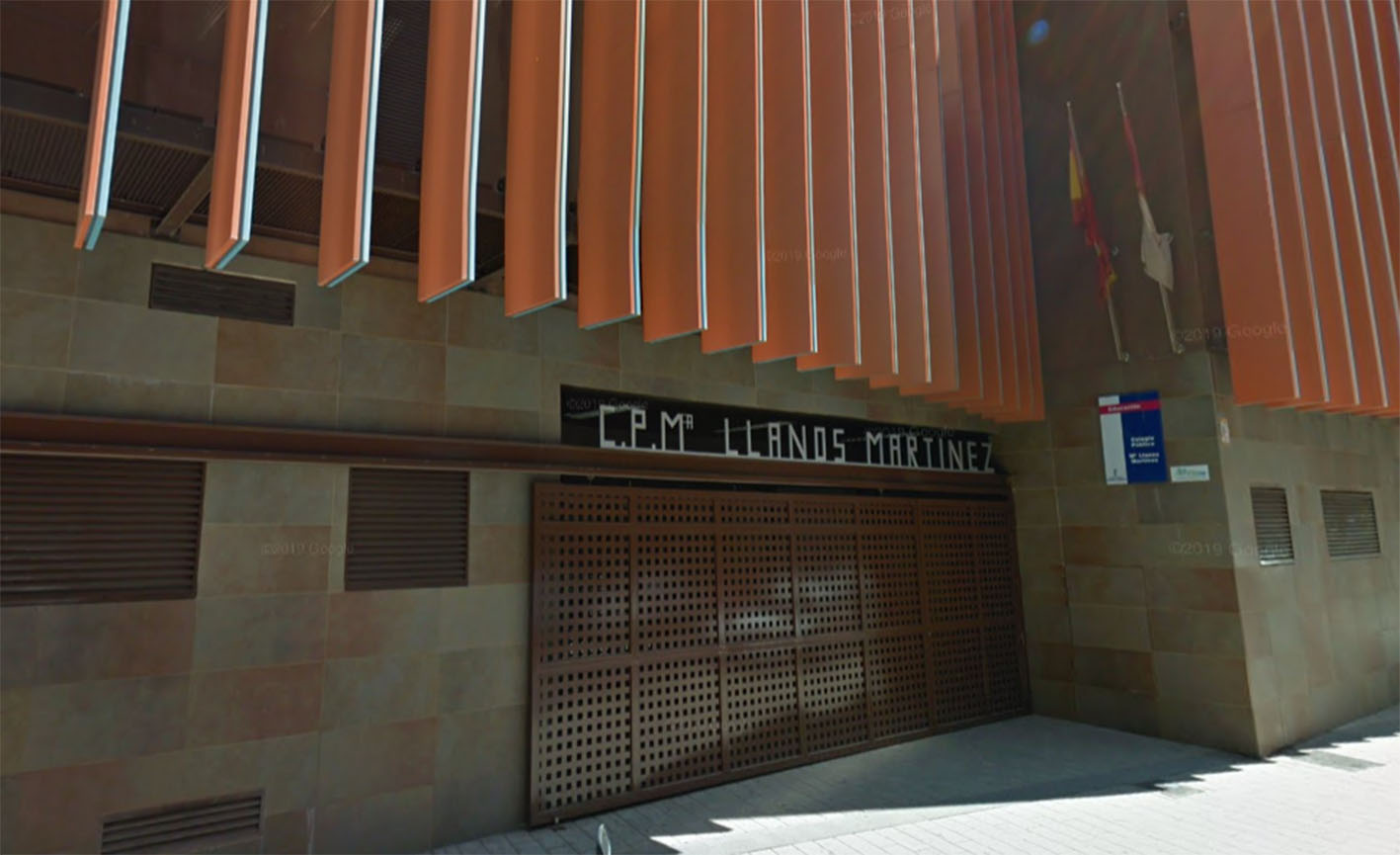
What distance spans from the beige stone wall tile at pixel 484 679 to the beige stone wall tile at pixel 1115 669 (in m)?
6.83

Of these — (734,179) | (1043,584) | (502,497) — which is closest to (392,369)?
(502,497)

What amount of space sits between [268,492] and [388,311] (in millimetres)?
1570

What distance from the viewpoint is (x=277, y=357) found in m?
5.12

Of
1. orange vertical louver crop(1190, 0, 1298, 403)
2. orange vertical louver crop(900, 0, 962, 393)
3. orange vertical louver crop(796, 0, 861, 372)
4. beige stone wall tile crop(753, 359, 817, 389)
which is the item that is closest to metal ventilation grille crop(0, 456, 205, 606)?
orange vertical louver crop(796, 0, 861, 372)

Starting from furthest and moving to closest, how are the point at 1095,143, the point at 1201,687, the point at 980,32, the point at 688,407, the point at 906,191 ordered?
the point at 1095,143, the point at 980,32, the point at 1201,687, the point at 688,407, the point at 906,191

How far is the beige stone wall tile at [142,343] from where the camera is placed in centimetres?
452

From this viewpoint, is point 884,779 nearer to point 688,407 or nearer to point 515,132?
point 688,407

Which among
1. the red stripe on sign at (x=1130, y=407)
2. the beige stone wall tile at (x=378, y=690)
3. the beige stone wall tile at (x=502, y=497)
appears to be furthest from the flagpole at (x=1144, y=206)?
the beige stone wall tile at (x=378, y=690)

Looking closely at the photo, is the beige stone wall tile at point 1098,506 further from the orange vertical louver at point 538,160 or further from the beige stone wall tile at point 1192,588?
the orange vertical louver at point 538,160

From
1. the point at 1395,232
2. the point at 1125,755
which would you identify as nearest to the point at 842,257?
the point at 1125,755

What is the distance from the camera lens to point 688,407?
A: 720 cm

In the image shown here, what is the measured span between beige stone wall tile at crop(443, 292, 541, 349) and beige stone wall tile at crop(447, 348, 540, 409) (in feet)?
0.23

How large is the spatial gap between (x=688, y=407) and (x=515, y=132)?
3182 millimetres

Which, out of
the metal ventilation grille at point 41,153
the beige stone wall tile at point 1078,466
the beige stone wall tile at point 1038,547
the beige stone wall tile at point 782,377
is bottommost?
the beige stone wall tile at point 1038,547
